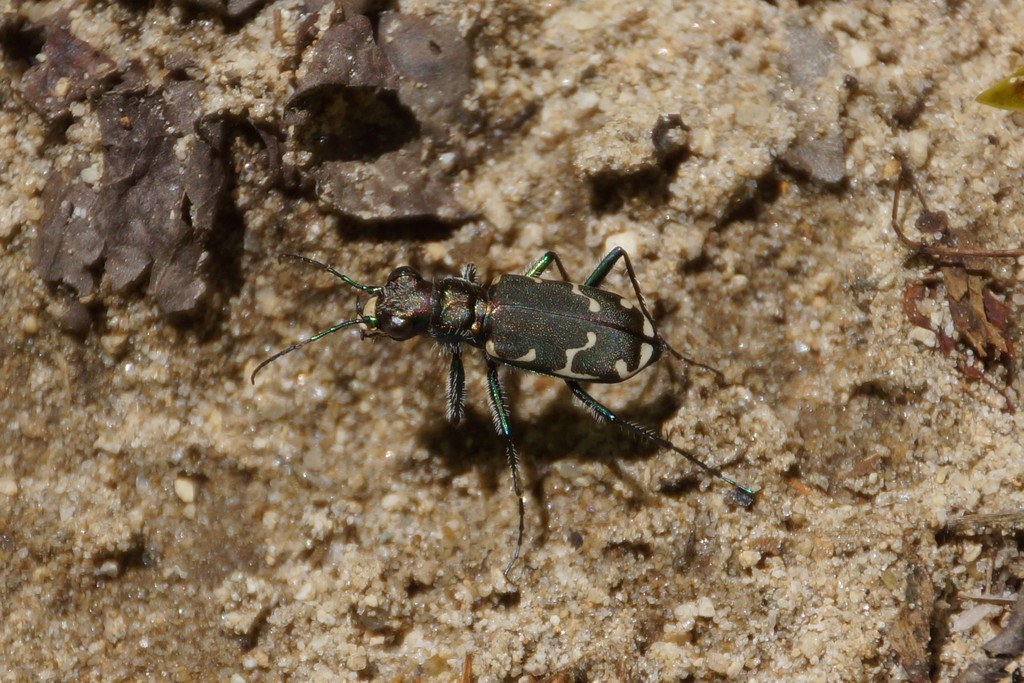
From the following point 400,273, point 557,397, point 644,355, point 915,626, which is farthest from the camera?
point 557,397

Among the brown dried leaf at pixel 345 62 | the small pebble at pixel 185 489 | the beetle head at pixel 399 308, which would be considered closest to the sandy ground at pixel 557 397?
the small pebble at pixel 185 489

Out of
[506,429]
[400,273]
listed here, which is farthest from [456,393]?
[400,273]

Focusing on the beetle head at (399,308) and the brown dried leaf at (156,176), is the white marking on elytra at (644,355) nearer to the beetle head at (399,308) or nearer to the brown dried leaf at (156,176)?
the beetle head at (399,308)

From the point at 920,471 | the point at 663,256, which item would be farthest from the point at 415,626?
the point at 920,471

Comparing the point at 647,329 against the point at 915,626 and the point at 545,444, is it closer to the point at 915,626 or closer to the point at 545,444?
the point at 545,444

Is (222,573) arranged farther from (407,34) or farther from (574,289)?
(407,34)

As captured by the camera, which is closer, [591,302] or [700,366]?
[591,302]

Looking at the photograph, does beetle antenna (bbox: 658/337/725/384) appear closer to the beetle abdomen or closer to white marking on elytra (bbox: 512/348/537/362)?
the beetle abdomen

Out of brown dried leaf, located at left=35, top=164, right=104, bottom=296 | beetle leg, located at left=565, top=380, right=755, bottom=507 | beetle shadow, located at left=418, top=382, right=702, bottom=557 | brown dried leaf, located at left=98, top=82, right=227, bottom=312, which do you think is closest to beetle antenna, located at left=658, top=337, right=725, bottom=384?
beetle shadow, located at left=418, top=382, right=702, bottom=557
